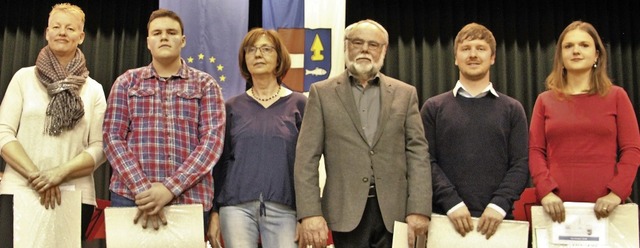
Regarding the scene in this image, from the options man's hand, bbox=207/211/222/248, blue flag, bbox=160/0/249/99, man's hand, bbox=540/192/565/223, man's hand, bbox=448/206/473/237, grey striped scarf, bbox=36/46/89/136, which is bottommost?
man's hand, bbox=207/211/222/248

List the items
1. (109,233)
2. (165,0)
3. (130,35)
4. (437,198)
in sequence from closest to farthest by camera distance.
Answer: (109,233) < (437,198) < (165,0) < (130,35)

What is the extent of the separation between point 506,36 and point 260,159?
13.8 ft

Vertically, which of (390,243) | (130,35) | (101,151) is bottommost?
(390,243)

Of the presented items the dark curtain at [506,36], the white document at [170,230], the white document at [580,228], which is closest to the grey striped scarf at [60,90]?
the white document at [170,230]

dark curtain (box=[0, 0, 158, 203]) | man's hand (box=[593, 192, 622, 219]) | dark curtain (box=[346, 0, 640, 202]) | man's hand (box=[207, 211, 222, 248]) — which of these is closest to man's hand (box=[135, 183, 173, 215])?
man's hand (box=[207, 211, 222, 248])

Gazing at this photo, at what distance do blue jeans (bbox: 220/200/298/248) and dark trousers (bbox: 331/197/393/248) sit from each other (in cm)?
28

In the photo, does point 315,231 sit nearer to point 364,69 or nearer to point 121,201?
point 364,69

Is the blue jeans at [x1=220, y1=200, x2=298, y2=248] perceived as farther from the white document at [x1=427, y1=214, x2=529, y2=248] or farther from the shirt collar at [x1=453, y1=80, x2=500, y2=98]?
the shirt collar at [x1=453, y1=80, x2=500, y2=98]

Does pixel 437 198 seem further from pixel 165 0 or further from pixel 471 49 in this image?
pixel 165 0

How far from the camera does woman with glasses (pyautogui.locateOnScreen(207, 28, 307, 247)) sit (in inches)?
124

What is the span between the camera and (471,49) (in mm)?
3318

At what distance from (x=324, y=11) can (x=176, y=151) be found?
9.39 ft

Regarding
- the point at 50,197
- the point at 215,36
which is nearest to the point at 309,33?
the point at 215,36

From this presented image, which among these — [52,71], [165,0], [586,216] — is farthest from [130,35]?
[586,216]
